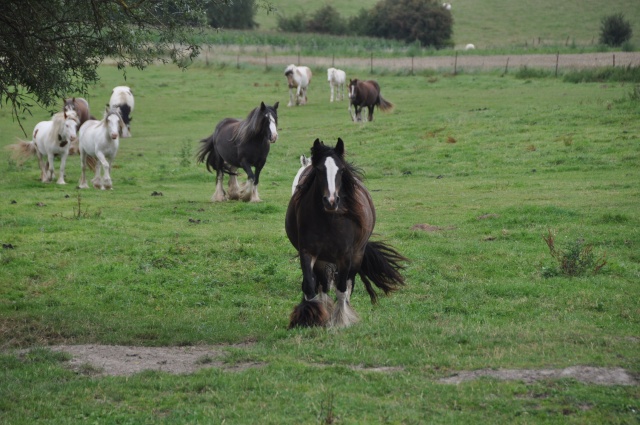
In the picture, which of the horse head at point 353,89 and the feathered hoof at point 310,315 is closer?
the feathered hoof at point 310,315

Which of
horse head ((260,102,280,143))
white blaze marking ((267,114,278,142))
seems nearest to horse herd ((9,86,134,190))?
horse head ((260,102,280,143))

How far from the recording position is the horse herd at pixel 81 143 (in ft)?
69.6

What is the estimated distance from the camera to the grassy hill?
8200 centimetres

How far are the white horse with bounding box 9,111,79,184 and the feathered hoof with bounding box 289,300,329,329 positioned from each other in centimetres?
1458

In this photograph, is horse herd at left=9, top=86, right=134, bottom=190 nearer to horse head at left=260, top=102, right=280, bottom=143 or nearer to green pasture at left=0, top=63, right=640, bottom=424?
green pasture at left=0, top=63, right=640, bottom=424

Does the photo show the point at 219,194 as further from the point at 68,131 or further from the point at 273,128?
the point at 68,131

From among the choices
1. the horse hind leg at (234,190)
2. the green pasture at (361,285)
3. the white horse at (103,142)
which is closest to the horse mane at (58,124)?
the white horse at (103,142)

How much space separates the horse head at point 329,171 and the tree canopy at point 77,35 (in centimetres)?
→ 249

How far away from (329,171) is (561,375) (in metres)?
3.25

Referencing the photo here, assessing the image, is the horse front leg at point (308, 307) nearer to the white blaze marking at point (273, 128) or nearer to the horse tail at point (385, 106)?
the white blaze marking at point (273, 128)

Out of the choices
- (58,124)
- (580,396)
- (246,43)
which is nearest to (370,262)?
(580,396)

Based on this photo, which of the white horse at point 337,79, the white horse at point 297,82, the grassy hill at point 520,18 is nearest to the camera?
the white horse at point 297,82

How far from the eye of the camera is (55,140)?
22203 mm

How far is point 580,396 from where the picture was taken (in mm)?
6266
